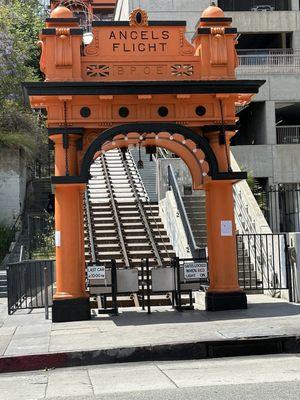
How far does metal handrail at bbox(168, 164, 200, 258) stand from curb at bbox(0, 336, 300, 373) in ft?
18.3

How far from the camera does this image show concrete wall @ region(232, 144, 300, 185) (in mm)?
29609

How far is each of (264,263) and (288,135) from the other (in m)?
17.2

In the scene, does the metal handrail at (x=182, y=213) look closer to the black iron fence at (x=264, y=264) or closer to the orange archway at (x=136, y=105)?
the black iron fence at (x=264, y=264)

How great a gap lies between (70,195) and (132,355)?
15.4ft

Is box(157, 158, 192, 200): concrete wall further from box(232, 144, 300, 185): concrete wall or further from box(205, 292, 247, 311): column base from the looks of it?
box(232, 144, 300, 185): concrete wall

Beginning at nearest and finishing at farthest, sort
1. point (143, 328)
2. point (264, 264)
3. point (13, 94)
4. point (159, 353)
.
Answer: point (159, 353), point (143, 328), point (264, 264), point (13, 94)

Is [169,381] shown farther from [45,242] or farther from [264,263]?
[45,242]

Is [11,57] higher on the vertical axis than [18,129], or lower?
higher

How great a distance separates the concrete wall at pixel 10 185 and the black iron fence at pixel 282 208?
10388 millimetres

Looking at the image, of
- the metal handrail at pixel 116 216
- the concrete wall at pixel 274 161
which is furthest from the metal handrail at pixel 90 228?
the concrete wall at pixel 274 161

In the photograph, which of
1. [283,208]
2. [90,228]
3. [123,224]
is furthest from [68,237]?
[283,208]

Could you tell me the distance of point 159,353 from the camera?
9.68m

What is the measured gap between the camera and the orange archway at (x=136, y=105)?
516 inches

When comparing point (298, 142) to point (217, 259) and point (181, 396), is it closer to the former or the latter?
point (217, 259)
